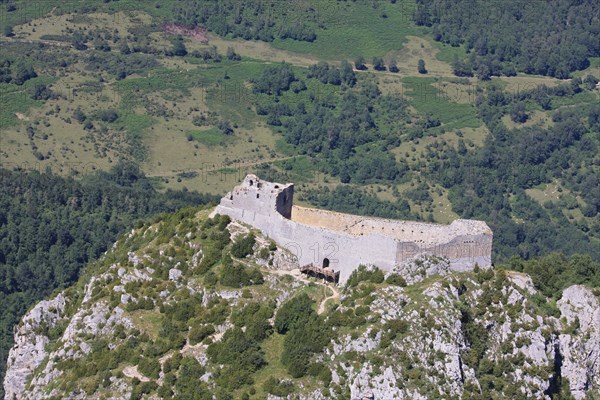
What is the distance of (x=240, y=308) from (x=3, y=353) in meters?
63.2

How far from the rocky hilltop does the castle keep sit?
97 centimetres

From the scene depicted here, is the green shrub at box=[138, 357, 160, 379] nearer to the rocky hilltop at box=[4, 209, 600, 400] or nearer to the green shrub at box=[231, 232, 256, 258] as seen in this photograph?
the rocky hilltop at box=[4, 209, 600, 400]

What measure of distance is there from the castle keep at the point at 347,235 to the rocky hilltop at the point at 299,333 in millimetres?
975

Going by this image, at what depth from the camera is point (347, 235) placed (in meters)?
124

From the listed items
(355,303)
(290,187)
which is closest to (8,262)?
(290,187)

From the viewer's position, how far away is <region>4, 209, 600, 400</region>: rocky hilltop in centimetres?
11575

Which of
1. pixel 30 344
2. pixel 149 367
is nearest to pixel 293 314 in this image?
pixel 149 367

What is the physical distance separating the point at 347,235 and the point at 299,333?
30.2 feet

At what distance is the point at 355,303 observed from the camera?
4683 inches

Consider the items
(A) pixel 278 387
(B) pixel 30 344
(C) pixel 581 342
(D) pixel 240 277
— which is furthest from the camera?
(B) pixel 30 344

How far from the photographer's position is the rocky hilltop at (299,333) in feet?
380

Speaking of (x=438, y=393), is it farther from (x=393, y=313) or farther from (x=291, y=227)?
(x=291, y=227)

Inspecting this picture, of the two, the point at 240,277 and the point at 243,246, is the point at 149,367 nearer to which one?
the point at 240,277

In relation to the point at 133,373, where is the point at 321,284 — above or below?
above
